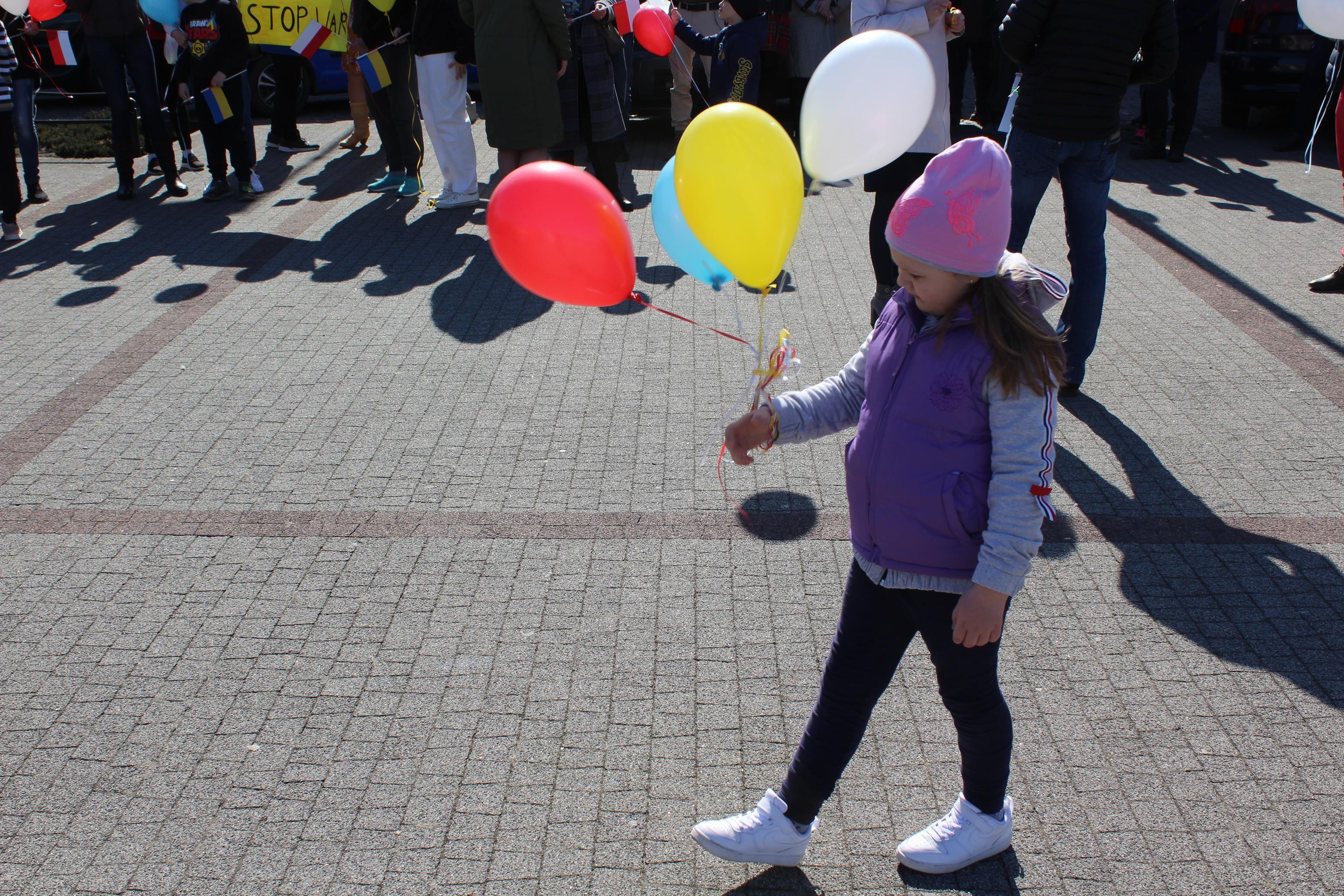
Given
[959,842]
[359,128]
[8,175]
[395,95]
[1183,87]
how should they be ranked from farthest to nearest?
[359,128], [1183,87], [395,95], [8,175], [959,842]

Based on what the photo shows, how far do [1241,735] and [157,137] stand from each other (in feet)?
29.7

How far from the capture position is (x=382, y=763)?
2.87 metres

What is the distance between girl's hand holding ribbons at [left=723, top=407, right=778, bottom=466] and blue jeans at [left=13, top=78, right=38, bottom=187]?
7811 millimetres

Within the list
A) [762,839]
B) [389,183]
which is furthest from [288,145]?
[762,839]

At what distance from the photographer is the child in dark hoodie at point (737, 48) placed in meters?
7.97

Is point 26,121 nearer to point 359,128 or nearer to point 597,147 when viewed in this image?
point 359,128

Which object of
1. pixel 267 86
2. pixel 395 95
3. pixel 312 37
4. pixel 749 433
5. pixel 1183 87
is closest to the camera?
pixel 749 433

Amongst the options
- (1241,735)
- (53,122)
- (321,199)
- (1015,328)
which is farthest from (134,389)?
(53,122)

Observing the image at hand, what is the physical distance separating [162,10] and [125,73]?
2.17ft

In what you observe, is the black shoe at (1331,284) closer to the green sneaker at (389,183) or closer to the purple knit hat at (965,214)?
the purple knit hat at (965,214)

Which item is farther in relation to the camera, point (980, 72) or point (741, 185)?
point (980, 72)

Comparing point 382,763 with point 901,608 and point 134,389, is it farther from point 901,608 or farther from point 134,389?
point 134,389

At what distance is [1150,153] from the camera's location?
1019 centimetres

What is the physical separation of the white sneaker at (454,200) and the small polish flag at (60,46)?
334 centimetres
